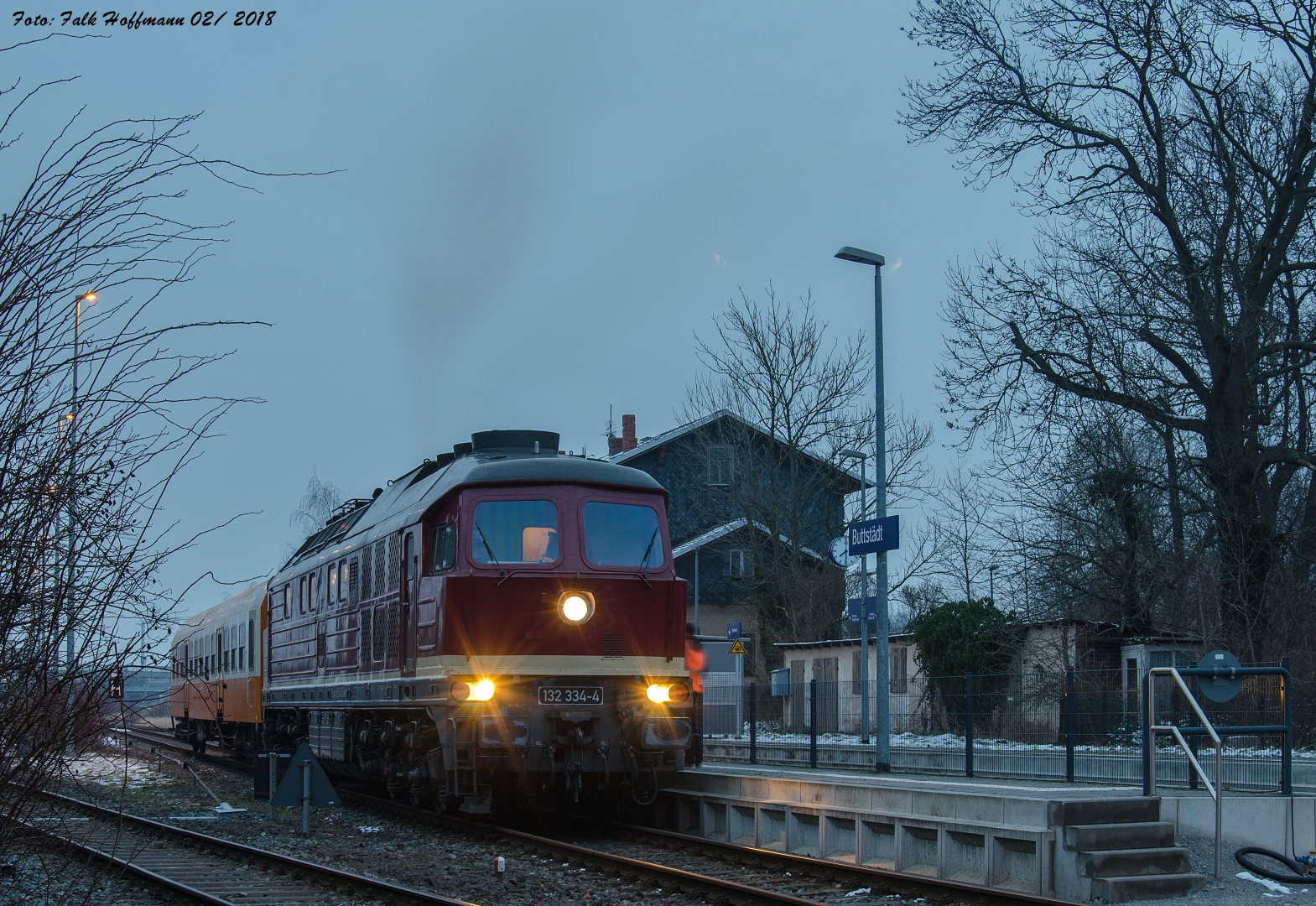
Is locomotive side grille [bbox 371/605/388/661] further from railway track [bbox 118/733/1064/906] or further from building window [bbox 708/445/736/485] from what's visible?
building window [bbox 708/445/736/485]

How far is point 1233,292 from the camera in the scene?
24.0 meters

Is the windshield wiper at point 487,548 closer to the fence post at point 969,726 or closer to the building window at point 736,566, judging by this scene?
the fence post at point 969,726

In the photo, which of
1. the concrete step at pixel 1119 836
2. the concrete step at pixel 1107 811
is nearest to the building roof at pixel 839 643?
the concrete step at pixel 1107 811

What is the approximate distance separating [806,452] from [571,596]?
26.2m

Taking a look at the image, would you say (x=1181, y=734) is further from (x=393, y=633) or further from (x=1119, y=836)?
(x=393, y=633)

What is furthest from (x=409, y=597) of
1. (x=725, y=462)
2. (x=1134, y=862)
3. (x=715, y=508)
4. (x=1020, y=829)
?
(x=715, y=508)

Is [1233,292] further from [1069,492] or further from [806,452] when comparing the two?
[806,452]

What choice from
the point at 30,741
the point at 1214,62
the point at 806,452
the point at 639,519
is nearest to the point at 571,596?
the point at 639,519

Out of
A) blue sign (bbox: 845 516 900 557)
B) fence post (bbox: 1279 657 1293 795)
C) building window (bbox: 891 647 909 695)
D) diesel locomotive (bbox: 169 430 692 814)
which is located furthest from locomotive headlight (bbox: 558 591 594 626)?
building window (bbox: 891 647 909 695)

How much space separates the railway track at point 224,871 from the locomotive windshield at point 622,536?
392cm

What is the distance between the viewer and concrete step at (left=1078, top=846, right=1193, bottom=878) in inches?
347

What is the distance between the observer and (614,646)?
12.5 meters

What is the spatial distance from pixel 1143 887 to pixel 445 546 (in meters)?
6.97

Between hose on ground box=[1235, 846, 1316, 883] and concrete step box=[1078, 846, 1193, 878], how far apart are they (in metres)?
0.44
